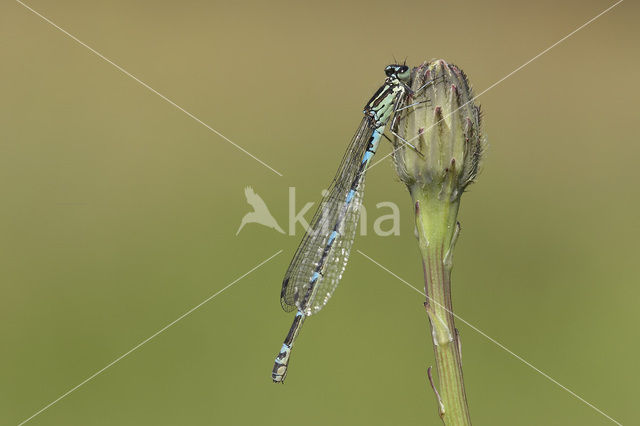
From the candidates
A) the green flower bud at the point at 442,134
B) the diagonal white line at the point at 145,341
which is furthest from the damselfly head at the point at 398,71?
the diagonal white line at the point at 145,341

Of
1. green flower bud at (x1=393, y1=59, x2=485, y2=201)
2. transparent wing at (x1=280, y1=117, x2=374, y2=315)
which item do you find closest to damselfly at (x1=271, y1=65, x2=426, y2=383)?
transparent wing at (x1=280, y1=117, x2=374, y2=315)

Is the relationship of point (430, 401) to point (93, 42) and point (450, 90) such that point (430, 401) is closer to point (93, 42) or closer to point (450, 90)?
point (450, 90)

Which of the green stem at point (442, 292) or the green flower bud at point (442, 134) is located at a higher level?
the green flower bud at point (442, 134)

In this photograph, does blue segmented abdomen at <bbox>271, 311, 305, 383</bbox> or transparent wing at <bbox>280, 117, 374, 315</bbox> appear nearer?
blue segmented abdomen at <bbox>271, 311, 305, 383</bbox>

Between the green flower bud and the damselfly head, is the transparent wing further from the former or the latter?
the green flower bud

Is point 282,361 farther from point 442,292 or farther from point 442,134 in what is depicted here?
point 442,134

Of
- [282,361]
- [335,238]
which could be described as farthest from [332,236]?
[282,361]

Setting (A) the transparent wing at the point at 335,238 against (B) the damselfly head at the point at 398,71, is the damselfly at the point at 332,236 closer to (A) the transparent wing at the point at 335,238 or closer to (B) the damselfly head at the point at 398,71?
(A) the transparent wing at the point at 335,238

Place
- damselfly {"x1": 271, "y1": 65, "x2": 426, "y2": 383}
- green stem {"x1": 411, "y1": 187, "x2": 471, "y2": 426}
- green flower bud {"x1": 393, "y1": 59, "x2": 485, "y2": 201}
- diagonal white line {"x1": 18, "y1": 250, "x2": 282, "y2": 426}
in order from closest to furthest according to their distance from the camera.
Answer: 1. green stem {"x1": 411, "y1": 187, "x2": 471, "y2": 426}
2. green flower bud {"x1": 393, "y1": 59, "x2": 485, "y2": 201}
3. damselfly {"x1": 271, "y1": 65, "x2": 426, "y2": 383}
4. diagonal white line {"x1": 18, "y1": 250, "x2": 282, "y2": 426}
